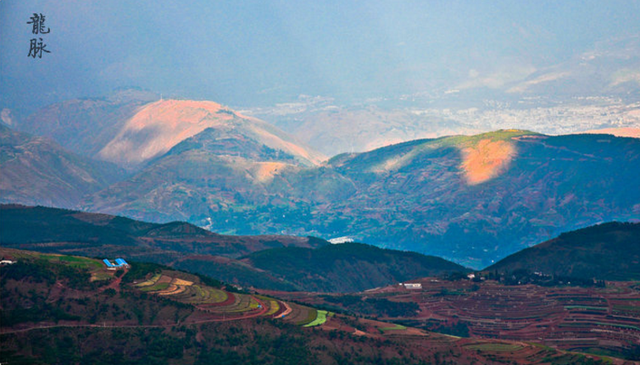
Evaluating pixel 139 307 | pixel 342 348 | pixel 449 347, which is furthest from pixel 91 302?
pixel 449 347

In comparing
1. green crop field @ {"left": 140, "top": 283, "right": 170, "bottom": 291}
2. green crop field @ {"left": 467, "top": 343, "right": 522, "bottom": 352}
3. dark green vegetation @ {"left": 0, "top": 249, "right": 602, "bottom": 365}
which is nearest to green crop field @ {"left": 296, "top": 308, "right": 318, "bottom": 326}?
dark green vegetation @ {"left": 0, "top": 249, "right": 602, "bottom": 365}

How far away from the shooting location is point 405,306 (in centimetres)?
19050

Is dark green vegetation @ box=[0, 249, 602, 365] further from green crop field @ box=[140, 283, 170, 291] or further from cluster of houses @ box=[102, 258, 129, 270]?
cluster of houses @ box=[102, 258, 129, 270]

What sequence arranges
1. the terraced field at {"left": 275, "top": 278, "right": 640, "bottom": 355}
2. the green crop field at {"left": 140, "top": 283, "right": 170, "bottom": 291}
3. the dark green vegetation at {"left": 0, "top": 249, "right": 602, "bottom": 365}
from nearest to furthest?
the dark green vegetation at {"left": 0, "top": 249, "right": 602, "bottom": 365} → the green crop field at {"left": 140, "top": 283, "right": 170, "bottom": 291} → the terraced field at {"left": 275, "top": 278, "right": 640, "bottom": 355}

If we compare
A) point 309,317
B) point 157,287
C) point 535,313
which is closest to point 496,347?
point 309,317

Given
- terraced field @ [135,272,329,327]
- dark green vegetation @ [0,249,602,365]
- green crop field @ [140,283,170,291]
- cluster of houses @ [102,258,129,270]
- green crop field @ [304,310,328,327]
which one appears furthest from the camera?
cluster of houses @ [102,258,129,270]

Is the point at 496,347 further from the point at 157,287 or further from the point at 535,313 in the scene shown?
the point at 157,287

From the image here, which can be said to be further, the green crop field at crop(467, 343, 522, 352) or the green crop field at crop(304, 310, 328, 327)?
the green crop field at crop(304, 310, 328, 327)

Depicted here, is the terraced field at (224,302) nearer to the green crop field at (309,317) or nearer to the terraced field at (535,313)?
the green crop field at (309,317)

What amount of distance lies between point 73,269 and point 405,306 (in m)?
74.0

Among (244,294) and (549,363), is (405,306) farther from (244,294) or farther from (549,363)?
Answer: (549,363)

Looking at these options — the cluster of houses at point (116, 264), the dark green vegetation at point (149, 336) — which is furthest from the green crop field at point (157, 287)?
the cluster of houses at point (116, 264)

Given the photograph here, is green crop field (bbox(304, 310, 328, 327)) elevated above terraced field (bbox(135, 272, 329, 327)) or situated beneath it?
situated beneath

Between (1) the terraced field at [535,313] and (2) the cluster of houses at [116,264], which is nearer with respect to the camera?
(2) the cluster of houses at [116,264]
